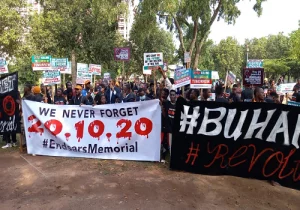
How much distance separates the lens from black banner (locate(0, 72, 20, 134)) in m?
7.79

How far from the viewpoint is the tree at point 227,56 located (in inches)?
1845

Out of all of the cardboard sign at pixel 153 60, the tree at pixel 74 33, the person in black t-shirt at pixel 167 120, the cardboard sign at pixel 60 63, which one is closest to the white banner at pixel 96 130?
the person in black t-shirt at pixel 167 120

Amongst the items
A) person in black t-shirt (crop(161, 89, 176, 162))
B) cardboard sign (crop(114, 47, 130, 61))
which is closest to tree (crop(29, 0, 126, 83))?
cardboard sign (crop(114, 47, 130, 61))

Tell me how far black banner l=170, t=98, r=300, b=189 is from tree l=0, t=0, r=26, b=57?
1952cm

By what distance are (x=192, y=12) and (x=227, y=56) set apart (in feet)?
101

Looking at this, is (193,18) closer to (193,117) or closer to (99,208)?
(193,117)

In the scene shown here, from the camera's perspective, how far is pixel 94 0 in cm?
1798

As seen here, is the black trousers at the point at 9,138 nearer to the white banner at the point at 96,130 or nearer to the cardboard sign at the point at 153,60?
the white banner at the point at 96,130

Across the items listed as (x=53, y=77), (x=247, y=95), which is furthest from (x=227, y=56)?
(x=53, y=77)

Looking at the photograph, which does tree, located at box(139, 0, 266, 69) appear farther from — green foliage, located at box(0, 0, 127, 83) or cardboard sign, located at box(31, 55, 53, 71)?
cardboard sign, located at box(31, 55, 53, 71)

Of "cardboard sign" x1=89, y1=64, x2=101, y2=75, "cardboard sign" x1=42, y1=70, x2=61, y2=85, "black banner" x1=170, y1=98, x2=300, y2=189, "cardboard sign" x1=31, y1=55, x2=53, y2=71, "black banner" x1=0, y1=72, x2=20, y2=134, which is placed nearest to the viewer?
"black banner" x1=170, y1=98, x2=300, y2=189

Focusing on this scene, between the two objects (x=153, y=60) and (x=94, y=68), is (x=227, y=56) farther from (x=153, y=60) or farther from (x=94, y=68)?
(x=153, y=60)

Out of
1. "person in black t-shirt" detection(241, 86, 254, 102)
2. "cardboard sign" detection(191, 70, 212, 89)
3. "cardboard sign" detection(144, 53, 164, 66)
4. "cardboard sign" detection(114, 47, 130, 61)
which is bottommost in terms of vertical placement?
"person in black t-shirt" detection(241, 86, 254, 102)

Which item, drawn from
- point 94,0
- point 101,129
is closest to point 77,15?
point 94,0
